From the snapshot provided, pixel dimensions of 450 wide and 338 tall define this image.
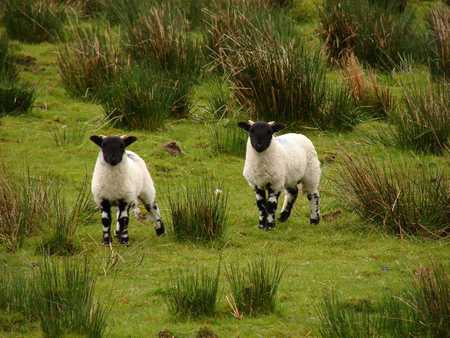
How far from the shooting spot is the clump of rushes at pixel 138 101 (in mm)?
13156

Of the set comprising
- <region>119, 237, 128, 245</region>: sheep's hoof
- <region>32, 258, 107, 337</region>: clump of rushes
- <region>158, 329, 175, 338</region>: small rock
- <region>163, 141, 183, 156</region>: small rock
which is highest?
<region>32, 258, 107, 337</region>: clump of rushes

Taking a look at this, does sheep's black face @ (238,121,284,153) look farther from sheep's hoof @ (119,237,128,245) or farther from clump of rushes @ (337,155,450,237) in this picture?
sheep's hoof @ (119,237,128,245)

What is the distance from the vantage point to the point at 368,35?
16438mm

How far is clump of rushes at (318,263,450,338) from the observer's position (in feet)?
21.4

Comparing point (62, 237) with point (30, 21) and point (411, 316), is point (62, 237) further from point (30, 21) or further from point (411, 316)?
point (30, 21)

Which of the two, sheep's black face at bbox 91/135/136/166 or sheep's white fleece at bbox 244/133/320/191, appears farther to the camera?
sheep's white fleece at bbox 244/133/320/191

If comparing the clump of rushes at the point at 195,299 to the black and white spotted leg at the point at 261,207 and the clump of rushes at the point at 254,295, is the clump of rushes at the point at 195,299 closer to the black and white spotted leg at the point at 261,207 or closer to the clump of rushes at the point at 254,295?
the clump of rushes at the point at 254,295

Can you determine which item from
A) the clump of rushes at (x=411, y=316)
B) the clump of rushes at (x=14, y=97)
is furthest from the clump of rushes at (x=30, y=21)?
the clump of rushes at (x=411, y=316)

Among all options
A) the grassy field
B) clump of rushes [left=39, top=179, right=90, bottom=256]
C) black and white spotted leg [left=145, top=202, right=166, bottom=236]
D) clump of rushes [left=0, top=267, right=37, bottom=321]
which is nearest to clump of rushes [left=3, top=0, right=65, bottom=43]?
the grassy field

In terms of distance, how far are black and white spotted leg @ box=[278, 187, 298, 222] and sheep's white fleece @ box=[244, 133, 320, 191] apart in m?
0.14

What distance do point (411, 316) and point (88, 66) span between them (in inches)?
350

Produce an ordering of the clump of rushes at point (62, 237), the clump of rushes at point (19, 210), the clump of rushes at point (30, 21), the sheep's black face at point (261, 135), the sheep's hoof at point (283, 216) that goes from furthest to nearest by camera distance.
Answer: the clump of rushes at point (30, 21) < the sheep's hoof at point (283, 216) < the sheep's black face at point (261, 135) < the clump of rushes at point (19, 210) < the clump of rushes at point (62, 237)

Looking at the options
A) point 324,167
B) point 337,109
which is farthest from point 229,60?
point 324,167

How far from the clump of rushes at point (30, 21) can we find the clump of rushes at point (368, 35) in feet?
15.8
